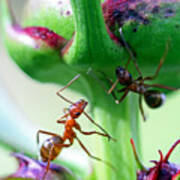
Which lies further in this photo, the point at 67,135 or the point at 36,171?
the point at 67,135

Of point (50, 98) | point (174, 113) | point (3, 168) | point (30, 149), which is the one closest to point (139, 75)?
point (30, 149)

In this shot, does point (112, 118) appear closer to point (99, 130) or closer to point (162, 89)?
point (99, 130)

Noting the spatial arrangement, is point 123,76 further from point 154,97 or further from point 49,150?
point 49,150

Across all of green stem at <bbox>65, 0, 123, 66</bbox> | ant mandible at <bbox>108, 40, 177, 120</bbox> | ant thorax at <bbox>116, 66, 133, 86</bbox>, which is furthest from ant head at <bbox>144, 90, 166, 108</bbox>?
green stem at <bbox>65, 0, 123, 66</bbox>

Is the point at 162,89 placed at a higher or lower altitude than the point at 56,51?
lower

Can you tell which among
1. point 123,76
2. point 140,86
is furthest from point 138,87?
point 123,76

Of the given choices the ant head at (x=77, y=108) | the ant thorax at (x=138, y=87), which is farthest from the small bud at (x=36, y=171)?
the ant thorax at (x=138, y=87)

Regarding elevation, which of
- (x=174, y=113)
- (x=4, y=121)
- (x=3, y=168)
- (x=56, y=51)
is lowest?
(x=3, y=168)

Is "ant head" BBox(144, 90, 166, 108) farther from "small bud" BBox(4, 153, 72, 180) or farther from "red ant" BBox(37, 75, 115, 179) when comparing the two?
"small bud" BBox(4, 153, 72, 180)
